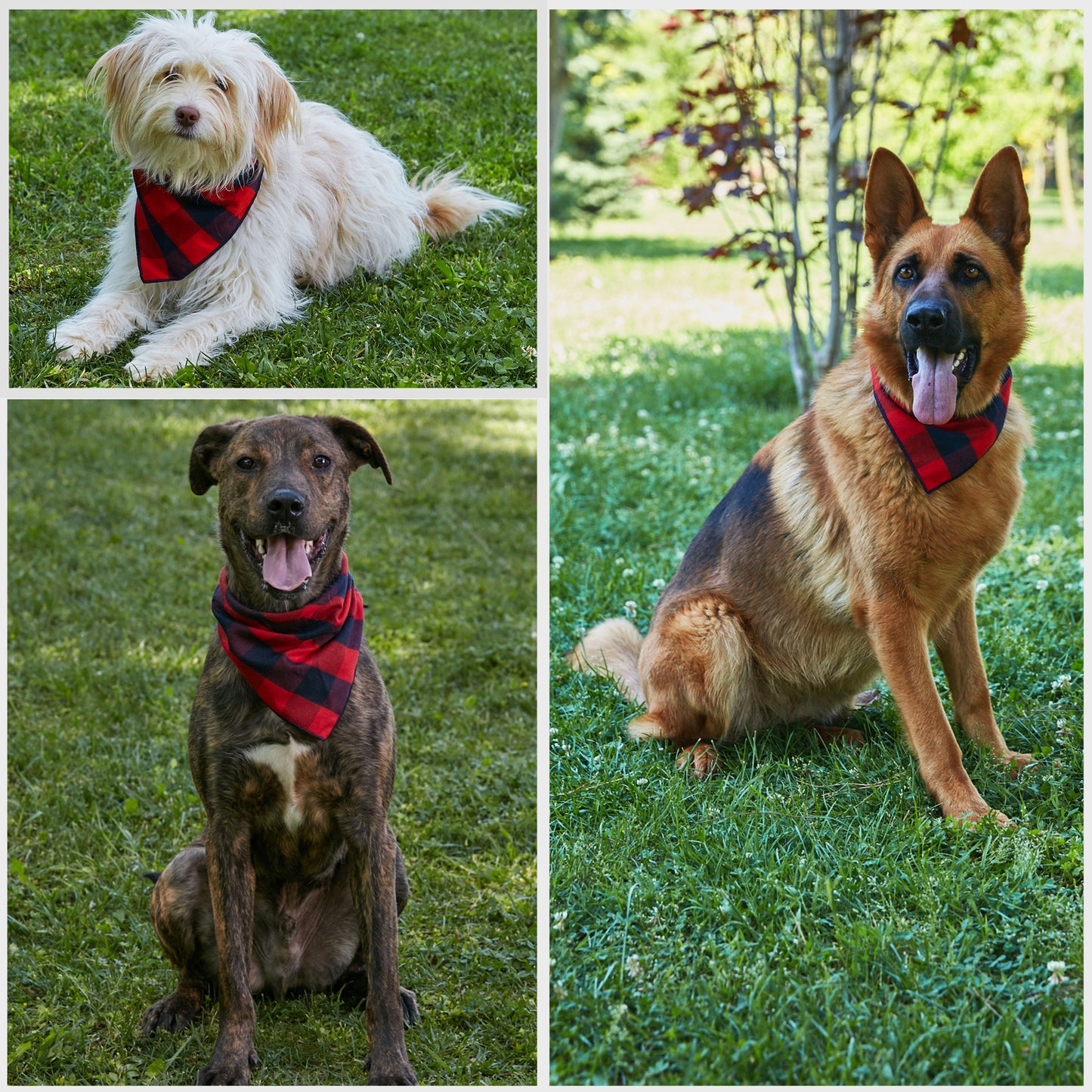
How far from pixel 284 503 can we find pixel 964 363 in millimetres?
2232

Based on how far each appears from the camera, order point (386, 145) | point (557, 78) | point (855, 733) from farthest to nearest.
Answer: point (557, 78) < point (386, 145) < point (855, 733)

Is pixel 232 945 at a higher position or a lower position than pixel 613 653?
lower

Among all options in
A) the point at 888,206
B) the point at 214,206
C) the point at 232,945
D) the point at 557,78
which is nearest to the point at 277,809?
the point at 232,945

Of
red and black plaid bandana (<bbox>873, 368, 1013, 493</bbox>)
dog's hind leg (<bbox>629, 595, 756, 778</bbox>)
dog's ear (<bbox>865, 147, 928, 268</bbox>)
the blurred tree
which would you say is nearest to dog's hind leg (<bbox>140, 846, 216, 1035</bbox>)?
dog's hind leg (<bbox>629, 595, 756, 778</bbox>)

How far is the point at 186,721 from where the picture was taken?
4.60 meters

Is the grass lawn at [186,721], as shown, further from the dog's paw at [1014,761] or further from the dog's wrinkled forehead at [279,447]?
the dog's paw at [1014,761]

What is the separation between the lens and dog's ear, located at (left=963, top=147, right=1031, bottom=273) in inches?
120

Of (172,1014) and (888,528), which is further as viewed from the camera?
(888,528)

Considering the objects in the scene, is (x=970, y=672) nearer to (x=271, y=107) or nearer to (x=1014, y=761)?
(x=1014, y=761)

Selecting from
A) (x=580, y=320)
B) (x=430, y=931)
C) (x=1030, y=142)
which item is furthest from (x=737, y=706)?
(x=1030, y=142)

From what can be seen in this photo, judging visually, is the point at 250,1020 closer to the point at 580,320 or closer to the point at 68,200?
the point at 68,200

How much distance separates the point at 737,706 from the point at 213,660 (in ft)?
6.19

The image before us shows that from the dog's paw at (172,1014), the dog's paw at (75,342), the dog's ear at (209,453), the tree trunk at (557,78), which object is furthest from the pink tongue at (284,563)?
the tree trunk at (557,78)

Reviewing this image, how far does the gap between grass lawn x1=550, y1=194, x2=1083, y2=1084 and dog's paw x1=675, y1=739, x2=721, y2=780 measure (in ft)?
0.16
